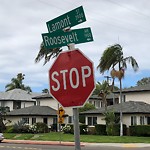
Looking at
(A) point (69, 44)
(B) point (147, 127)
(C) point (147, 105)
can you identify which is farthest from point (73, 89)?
(C) point (147, 105)

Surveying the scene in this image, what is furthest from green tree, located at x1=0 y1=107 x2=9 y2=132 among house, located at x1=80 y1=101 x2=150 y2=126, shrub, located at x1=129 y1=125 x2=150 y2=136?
shrub, located at x1=129 y1=125 x2=150 y2=136

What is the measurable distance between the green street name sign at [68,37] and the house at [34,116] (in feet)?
155

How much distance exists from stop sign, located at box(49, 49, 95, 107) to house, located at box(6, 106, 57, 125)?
156ft

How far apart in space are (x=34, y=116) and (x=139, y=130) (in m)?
17.6

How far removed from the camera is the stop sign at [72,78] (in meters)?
4.73

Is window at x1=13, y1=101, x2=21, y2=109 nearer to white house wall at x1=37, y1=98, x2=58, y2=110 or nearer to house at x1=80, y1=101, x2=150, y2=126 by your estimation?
white house wall at x1=37, y1=98, x2=58, y2=110

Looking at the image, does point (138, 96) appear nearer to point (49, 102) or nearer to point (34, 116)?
point (34, 116)

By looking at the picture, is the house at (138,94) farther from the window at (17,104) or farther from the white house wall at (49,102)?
the window at (17,104)

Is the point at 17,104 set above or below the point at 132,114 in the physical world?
above

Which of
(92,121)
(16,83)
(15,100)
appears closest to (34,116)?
(92,121)

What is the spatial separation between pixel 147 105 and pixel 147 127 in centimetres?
727

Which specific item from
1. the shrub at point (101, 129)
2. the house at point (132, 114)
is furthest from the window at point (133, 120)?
the shrub at point (101, 129)

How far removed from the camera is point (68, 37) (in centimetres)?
522

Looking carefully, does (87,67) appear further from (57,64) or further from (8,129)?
(8,129)
